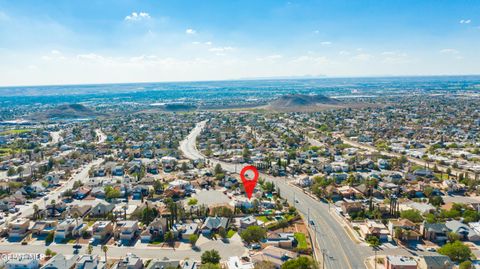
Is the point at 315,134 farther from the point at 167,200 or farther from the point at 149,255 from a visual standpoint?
the point at 149,255

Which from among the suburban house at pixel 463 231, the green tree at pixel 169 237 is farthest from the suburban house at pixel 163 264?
the suburban house at pixel 463 231

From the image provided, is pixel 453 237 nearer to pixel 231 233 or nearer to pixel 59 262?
pixel 231 233

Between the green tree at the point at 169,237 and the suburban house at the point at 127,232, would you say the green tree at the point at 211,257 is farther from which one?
the suburban house at the point at 127,232

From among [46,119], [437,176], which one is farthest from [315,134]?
[46,119]

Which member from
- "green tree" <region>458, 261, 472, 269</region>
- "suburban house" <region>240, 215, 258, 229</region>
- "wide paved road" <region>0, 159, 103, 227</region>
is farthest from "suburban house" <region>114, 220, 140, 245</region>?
"green tree" <region>458, 261, 472, 269</region>

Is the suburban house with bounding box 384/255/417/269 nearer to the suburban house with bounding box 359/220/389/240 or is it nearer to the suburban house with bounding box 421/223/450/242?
the suburban house with bounding box 359/220/389/240

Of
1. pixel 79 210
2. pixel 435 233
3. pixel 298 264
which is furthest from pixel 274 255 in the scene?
pixel 79 210
